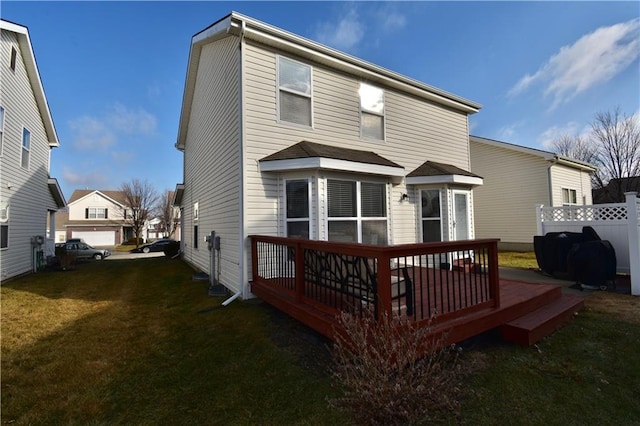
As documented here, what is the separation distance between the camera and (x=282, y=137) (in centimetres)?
661

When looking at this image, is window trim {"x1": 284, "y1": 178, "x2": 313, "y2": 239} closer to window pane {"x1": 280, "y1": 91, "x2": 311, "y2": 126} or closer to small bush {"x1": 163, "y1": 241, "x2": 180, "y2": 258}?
window pane {"x1": 280, "y1": 91, "x2": 311, "y2": 126}

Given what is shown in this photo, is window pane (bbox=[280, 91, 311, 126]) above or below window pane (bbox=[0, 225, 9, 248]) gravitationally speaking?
above

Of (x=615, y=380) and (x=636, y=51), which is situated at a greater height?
(x=636, y=51)

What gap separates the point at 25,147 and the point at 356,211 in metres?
12.5

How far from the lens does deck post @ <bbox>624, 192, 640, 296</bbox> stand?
6.26 m

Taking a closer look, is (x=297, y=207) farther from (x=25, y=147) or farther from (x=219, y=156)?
(x=25, y=147)

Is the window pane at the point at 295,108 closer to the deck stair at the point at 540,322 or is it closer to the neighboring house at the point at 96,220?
the deck stair at the point at 540,322

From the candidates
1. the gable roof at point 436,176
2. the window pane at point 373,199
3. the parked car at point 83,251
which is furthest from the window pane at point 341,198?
the parked car at point 83,251

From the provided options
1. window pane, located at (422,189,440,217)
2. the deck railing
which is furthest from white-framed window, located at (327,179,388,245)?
window pane, located at (422,189,440,217)

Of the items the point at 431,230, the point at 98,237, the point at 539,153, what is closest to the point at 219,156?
the point at 431,230

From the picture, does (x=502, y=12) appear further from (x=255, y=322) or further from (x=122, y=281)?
(x=122, y=281)

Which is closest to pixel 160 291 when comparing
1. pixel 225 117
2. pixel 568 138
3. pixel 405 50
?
pixel 225 117

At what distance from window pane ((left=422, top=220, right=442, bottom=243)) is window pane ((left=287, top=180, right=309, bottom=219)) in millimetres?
4113

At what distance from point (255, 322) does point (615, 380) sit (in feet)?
15.1
